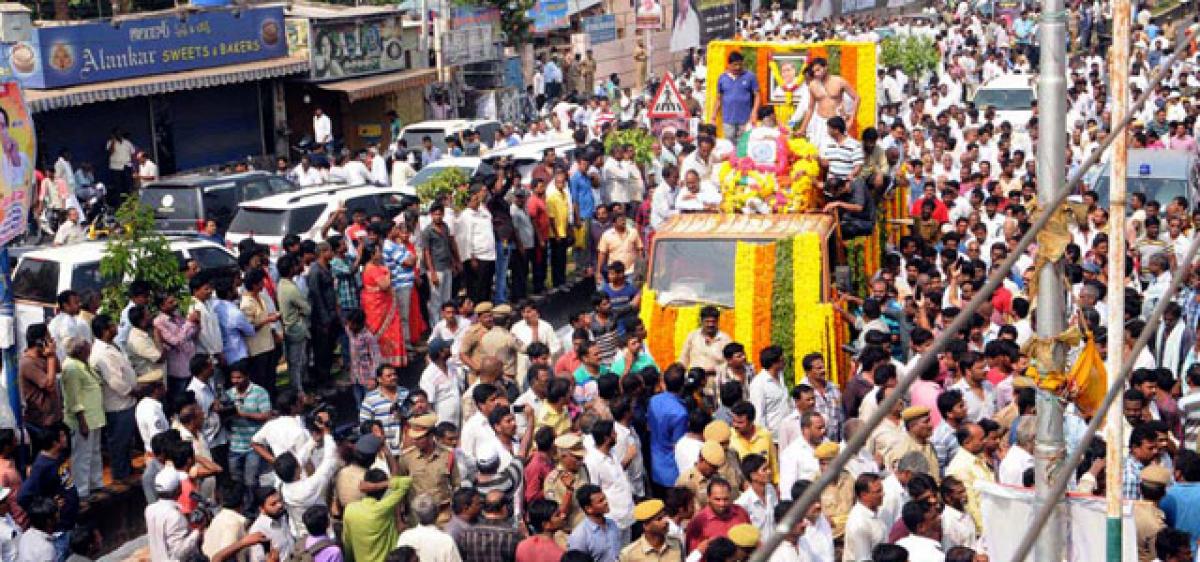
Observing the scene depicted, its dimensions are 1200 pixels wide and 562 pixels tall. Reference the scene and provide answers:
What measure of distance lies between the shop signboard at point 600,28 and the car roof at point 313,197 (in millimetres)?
22536

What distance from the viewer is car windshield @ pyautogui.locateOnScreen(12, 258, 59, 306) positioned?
1634cm

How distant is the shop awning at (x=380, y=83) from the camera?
32.8 metres

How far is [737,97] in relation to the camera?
1888cm

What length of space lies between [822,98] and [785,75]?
1224mm

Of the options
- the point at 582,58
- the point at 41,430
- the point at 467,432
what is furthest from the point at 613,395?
the point at 582,58

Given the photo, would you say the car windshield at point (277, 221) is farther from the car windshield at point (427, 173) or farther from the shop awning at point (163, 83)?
the shop awning at point (163, 83)

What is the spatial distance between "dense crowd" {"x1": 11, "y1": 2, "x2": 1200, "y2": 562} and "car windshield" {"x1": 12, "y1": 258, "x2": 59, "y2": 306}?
1868mm

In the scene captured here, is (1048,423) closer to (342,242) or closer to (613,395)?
(613,395)

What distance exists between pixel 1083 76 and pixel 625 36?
15.1m

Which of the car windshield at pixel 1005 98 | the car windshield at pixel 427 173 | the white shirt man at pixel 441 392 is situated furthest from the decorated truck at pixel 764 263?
the car windshield at pixel 1005 98

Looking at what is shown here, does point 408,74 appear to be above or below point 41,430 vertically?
above

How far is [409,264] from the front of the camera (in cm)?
1702

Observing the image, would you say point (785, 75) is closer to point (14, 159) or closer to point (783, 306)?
point (783, 306)

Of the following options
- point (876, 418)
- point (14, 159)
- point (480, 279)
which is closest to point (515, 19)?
point (480, 279)
